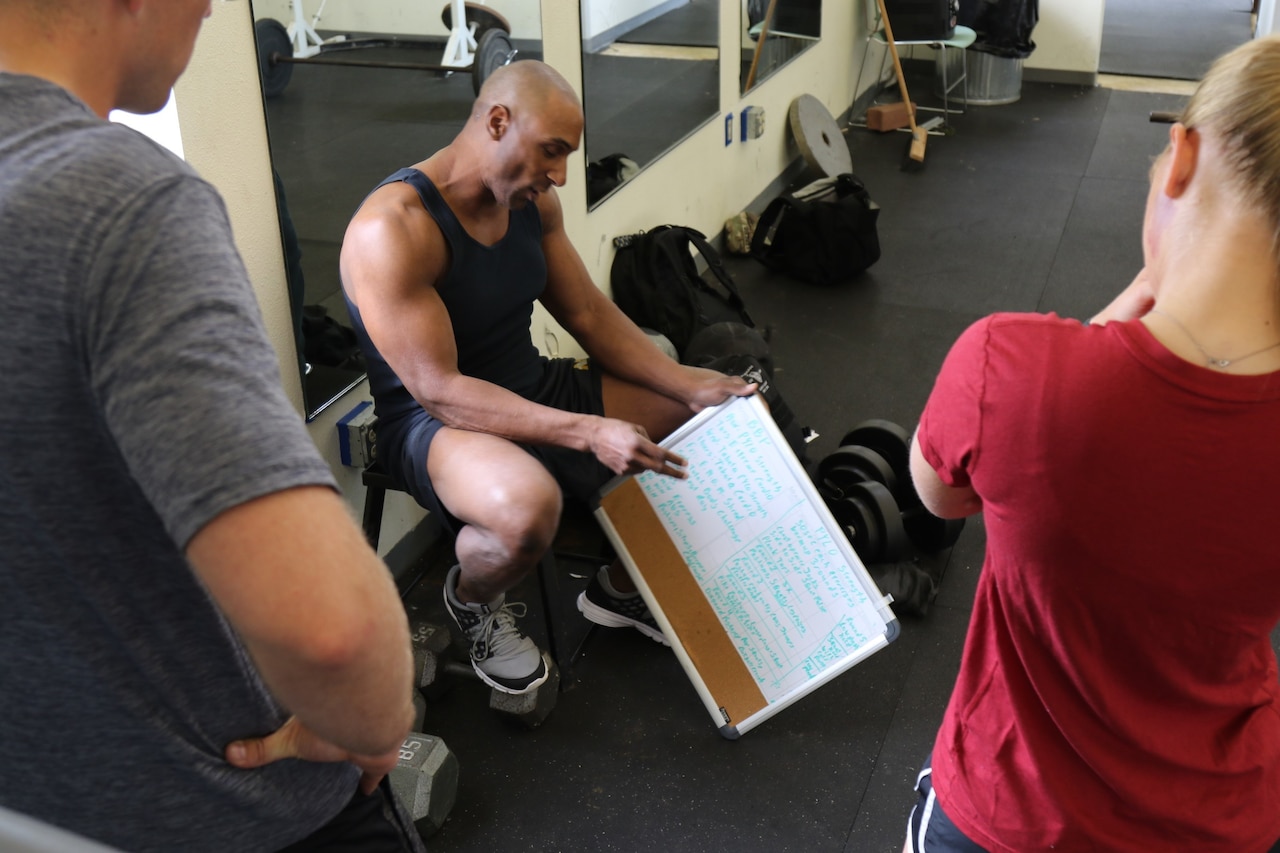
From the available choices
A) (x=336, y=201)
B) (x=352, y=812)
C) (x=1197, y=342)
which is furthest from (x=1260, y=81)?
(x=336, y=201)

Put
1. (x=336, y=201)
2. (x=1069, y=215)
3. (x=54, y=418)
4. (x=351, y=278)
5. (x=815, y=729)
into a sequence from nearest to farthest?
1. (x=54, y=418)
2. (x=351, y=278)
3. (x=815, y=729)
4. (x=336, y=201)
5. (x=1069, y=215)

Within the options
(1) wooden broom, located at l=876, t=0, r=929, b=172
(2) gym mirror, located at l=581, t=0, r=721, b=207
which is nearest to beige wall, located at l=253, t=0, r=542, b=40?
(2) gym mirror, located at l=581, t=0, r=721, b=207

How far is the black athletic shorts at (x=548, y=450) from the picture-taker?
2.19m

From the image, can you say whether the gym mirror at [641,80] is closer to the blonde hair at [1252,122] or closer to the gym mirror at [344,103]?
the gym mirror at [344,103]

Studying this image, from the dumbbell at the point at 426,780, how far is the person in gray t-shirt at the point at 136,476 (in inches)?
47.5

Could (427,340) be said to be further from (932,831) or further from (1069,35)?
(1069,35)

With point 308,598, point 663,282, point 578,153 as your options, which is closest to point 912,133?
point 663,282

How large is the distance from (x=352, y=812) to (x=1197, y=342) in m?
0.78

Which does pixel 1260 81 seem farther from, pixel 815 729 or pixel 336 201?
pixel 336 201

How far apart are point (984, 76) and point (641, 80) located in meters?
3.41

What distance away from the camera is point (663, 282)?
11.7 ft

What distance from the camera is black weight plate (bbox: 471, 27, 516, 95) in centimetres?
286

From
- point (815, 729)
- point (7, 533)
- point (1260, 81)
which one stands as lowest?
point (815, 729)

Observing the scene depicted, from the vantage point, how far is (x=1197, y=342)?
83 centimetres
